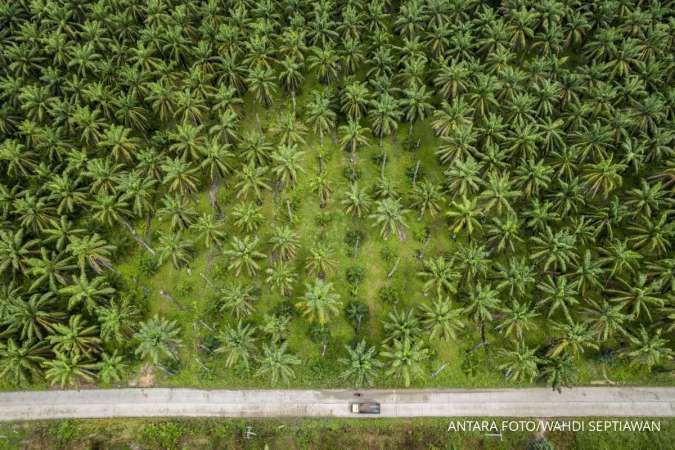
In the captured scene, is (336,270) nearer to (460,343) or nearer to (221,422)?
(460,343)

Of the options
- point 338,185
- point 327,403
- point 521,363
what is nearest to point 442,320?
point 521,363

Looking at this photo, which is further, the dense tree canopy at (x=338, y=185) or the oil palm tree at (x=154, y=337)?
the dense tree canopy at (x=338, y=185)

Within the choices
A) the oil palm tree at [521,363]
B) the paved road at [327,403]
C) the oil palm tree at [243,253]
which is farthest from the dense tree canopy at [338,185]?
the paved road at [327,403]

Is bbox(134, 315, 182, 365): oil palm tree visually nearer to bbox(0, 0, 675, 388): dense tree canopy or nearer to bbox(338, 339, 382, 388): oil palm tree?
bbox(0, 0, 675, 388): dense tree canopy

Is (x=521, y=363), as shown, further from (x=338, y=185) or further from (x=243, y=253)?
(x=243, y=253)

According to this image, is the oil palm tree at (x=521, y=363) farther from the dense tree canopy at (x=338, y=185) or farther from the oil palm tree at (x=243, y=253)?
the oil palm tree at (x=243, y=253)

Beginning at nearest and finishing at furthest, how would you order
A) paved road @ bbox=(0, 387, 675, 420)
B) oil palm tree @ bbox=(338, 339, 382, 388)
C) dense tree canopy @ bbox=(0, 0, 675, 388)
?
oil palm tree @ bbox=(338, 339, 382, 388) → dense tree canopy @ bbox=(0, 0, 675, 388) → paved road @ bbox=(0, 387, 675, 420)

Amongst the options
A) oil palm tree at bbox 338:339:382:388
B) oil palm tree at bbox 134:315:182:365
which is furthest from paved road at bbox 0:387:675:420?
oil palm tree at bbox 134:315:182:365

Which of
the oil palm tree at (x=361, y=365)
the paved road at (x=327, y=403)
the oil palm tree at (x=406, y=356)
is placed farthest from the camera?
the paved road at (x=327, y=403)

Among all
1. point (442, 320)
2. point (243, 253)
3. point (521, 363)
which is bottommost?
point (521, 363)
